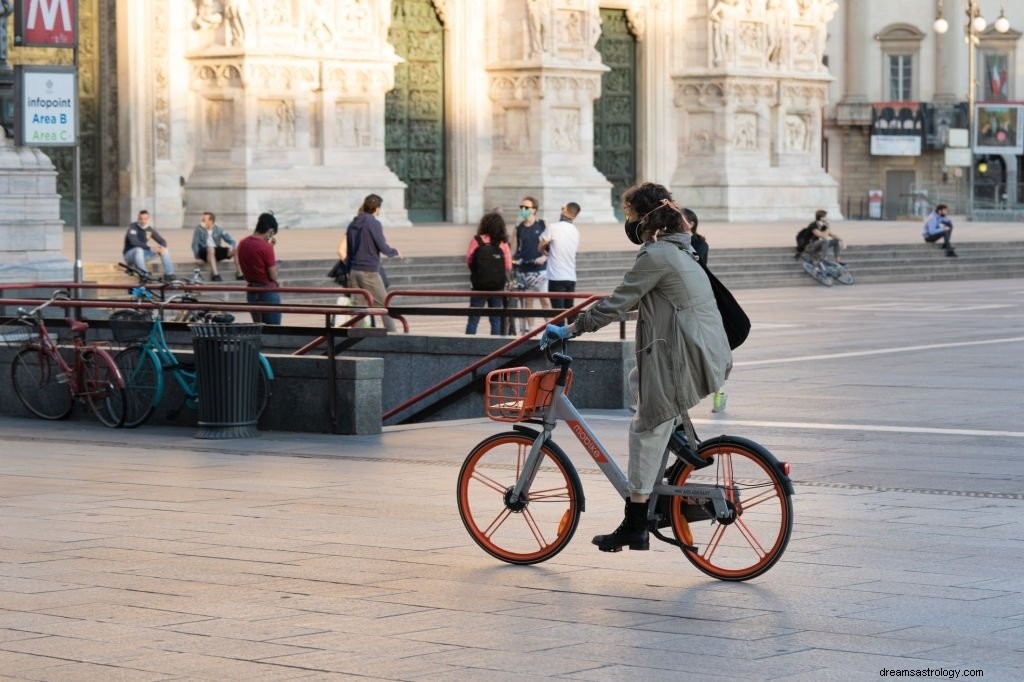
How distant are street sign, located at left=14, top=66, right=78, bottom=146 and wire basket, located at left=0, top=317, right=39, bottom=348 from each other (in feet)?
7.05

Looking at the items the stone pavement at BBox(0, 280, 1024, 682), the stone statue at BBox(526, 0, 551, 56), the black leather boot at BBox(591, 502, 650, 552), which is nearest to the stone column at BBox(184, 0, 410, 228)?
the stone statue at BBox(526, 0, 551, 56)

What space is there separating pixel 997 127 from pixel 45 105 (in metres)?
58.2

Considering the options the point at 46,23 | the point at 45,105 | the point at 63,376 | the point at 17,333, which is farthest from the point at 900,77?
the point at 63,376

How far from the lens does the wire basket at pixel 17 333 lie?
55.6 feet

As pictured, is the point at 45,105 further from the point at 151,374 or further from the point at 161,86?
the point at 161,86

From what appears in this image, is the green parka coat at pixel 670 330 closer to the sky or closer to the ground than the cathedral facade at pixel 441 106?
closer to the ground

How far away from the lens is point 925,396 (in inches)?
666

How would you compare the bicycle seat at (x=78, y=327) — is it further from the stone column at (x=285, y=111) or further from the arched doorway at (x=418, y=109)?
the arched doorway at (x=418, y=109)

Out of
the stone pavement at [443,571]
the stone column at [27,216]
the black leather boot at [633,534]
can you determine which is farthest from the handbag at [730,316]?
the stone column at [27,216]

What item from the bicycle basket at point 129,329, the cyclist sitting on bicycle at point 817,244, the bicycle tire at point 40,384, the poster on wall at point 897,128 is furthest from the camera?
the poster on wall at point 897,128

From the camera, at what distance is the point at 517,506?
9180mm

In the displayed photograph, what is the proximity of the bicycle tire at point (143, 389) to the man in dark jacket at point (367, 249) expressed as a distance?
7079 millimetres

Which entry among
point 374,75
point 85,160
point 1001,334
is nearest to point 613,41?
point 374,75

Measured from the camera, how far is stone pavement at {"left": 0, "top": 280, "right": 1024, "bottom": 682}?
284 inches
